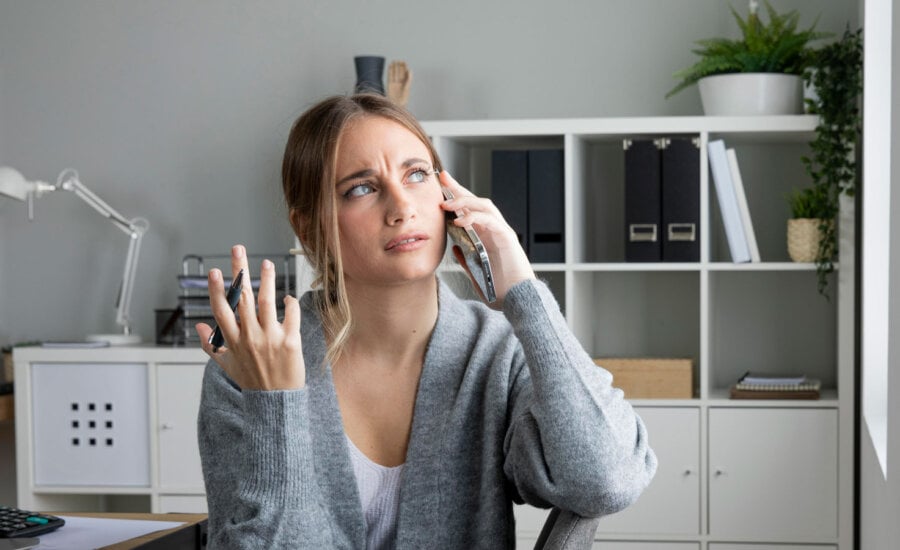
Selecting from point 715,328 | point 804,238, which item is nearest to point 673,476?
point 715,328

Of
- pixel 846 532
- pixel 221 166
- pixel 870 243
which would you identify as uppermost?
pixel 221 166

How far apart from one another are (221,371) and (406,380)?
243 mm

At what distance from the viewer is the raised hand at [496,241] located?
1385mm

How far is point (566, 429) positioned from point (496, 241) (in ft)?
0.87

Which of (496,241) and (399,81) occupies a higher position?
(399,81)

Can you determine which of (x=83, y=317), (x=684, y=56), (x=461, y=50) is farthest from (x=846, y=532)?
(x=83, y=317)

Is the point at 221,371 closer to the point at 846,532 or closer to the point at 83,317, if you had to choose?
the point at 846,532

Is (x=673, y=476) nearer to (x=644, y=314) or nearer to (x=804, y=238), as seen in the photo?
(x=644, y=314)

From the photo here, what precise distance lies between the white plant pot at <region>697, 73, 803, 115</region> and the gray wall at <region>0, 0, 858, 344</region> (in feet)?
0.89

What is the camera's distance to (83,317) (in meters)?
3.67

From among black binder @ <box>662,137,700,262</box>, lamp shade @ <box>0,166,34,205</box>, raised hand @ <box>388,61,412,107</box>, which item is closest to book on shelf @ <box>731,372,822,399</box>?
black binder @ <box>662,137,700,262</box>

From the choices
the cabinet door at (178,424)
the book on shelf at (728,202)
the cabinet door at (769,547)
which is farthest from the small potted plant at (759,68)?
the cabinet door at (178,424)

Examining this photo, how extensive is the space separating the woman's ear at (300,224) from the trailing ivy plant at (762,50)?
1.82 m

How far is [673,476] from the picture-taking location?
2.99 m
